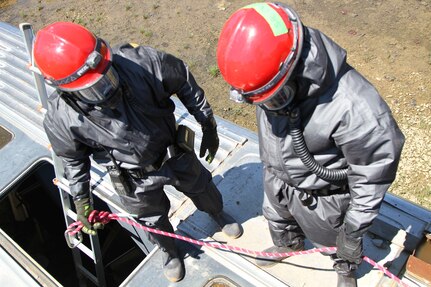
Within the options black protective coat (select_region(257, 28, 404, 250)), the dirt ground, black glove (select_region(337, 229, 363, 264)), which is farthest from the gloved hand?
the dirt ground

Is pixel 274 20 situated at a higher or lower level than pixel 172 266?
higher

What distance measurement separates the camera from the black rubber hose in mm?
2023

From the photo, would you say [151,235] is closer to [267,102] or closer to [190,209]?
[190,209]

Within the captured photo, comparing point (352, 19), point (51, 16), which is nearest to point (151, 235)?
→ point (352, 19)

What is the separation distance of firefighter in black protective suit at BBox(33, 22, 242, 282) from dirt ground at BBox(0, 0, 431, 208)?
2.78 metres

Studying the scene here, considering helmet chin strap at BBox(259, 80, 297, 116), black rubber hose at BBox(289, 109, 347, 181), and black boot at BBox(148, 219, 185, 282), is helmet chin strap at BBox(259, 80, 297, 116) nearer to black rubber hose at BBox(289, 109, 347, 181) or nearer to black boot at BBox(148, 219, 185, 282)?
black rubber hose at BBox(289, 109, 347, 181)

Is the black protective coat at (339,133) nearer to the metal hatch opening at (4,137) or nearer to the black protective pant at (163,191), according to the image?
the black protective pant at (163,191)

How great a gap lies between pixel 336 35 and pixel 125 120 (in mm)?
4995

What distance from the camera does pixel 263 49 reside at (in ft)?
5.98

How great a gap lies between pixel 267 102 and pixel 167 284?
5.56 feet

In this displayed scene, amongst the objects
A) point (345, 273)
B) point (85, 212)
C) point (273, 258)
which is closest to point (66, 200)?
point (85, 212)

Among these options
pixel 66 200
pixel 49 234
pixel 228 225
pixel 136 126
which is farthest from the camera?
pixel 49 234

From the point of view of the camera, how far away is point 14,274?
3.13 meters

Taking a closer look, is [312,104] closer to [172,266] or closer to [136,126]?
[136,126]
